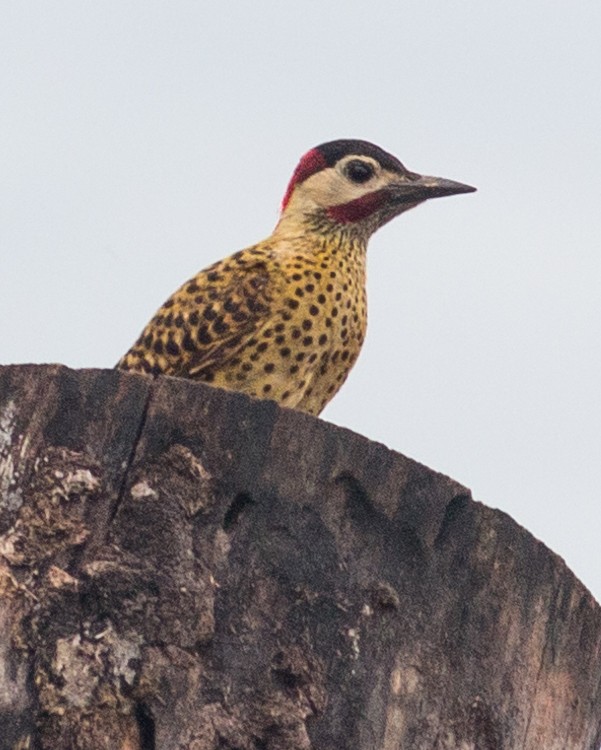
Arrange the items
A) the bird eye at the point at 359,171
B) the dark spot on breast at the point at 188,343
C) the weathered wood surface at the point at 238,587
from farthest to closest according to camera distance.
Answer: the bird eye at the point at 359,171 → the dark spot on breast at the point at 188,343 → the weathered wood surface at the point at 238,587

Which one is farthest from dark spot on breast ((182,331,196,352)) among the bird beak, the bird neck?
the bird beak

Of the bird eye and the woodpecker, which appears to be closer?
the woodpecker

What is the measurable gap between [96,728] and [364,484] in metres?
1.05

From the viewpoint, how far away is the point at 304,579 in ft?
16.7

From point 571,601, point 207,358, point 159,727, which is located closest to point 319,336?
point 207,358

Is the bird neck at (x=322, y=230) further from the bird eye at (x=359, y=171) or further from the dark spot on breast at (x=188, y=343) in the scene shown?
the dark spot on breast at (x=188, y=343)

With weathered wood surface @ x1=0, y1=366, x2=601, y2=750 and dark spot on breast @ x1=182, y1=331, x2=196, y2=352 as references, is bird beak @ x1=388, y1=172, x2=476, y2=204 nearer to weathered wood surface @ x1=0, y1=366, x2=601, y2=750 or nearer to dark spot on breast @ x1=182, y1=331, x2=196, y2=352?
dark spot on breast @ x1=182, y1=331, x2=196, y2=352

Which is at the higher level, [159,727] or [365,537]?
[365,537]

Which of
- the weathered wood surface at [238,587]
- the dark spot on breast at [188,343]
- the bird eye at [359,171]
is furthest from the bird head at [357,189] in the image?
the weathered wood surface at [238,587]

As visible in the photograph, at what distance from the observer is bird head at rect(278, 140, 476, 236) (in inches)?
387

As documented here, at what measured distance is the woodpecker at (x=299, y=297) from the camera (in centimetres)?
852

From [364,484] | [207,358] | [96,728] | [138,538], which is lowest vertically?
[96,728]

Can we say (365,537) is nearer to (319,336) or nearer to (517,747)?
(517,747)

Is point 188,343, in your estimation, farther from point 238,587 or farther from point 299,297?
point 238,587
